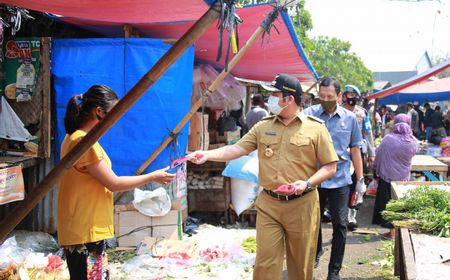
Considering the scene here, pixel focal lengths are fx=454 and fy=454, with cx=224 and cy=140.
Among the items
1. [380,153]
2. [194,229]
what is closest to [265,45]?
[380,153]

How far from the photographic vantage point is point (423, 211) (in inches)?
148

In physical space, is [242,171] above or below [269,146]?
below

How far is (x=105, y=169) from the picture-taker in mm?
2902

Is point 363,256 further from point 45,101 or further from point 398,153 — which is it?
point 45,101

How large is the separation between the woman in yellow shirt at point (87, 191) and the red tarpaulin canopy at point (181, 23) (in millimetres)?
1078

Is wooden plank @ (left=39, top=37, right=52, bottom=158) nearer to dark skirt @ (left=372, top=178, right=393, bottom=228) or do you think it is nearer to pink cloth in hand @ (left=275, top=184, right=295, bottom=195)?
pink cloth in hand @ (left=275, top=184, right=295, bottom=195)

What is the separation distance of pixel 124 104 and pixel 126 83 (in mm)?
3428

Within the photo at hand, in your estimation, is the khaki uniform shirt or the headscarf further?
the headscarf

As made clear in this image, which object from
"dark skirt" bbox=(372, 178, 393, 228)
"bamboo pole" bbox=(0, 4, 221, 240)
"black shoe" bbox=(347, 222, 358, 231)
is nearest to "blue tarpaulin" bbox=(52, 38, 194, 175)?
"bamboo pole" bbox=(0, 4, 221, 240)

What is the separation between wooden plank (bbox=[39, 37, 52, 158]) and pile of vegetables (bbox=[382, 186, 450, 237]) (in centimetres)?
395

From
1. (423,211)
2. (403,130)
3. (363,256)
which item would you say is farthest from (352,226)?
(423,211)

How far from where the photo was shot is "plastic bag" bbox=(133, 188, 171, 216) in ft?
19.0

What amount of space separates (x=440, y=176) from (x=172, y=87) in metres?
5.18

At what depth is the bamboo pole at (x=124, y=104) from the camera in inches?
83.0
